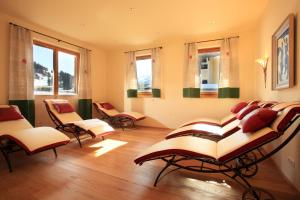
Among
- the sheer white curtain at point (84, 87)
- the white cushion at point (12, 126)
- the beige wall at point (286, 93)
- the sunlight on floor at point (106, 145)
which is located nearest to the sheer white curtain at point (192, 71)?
the beige wall at point (286, 93)

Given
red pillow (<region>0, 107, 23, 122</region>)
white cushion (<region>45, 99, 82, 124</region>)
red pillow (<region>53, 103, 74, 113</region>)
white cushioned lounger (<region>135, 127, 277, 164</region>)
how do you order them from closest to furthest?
white cushioned lounger (<region>135, 127, 277, 164</region>)
red pillow (<region>0, 107, 23, 122</region>)
white cushion (<region>45, 99, 82, 124</region>)
red pillow (<region>53, 103, 74, 113</region>)

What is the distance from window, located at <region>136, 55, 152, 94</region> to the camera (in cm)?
534

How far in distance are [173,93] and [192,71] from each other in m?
0.82

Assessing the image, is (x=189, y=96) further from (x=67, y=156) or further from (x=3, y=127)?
(x=3, y=127)

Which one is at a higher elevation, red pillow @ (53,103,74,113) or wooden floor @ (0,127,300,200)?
red pillow @ (53,103,74,113)

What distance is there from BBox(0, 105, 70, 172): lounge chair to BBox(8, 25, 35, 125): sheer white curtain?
0.63 metres

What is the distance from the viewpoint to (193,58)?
4.61 meters

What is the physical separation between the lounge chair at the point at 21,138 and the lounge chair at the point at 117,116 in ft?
7.37

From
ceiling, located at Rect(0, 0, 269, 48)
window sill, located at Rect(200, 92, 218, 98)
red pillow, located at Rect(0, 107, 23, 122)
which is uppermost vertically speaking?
ceiling, located at Rect(0, 0, 269, 48)

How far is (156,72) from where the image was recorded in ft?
16.6

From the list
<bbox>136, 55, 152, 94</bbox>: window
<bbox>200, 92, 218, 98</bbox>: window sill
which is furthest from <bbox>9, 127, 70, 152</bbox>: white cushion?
<bbox>200, 92, 218, 98</bbox>: window sill

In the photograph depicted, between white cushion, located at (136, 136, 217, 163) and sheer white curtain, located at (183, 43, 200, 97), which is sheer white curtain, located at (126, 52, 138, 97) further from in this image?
white cushion, located at (136, 136, 217, 163)

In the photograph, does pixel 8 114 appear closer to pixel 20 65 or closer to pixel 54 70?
pixel 20 65

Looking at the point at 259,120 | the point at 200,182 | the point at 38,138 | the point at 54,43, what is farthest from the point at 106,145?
the point at 54,43
